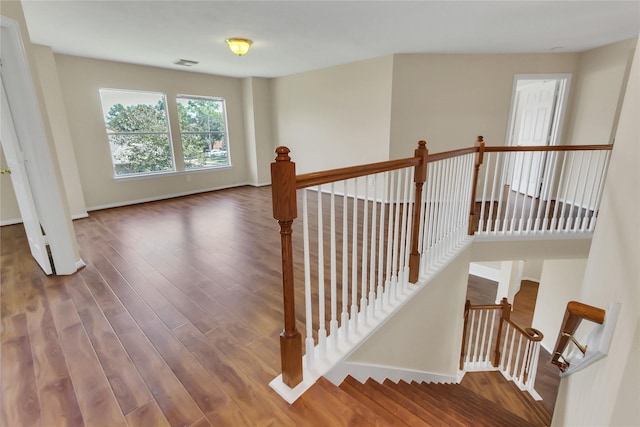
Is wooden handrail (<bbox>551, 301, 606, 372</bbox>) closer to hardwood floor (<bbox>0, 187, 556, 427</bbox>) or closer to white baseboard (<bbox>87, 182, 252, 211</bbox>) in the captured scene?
hardwood floor (<bbox>0, 187, 556, 427</bbox>)

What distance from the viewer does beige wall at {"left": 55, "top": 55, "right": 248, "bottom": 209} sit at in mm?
4465

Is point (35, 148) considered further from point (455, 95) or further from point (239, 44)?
point (455, 95)

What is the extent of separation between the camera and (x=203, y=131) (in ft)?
19.9

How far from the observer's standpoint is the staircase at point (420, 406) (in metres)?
1.38

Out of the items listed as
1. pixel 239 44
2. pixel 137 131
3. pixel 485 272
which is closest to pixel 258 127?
pixel 137 131

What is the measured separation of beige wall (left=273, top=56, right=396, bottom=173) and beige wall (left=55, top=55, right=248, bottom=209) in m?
1.24

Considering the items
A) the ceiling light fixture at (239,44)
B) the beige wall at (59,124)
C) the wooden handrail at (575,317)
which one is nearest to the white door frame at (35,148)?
the beige wall at (59,124)

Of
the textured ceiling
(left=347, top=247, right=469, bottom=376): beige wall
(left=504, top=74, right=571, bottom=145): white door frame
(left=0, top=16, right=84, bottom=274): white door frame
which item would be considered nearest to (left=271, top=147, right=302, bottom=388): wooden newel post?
(left=347, top=247, right=469, bottom=376): beige wall

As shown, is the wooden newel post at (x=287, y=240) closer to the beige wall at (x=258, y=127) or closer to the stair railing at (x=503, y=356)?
the stair railing at (x=503, y=356)

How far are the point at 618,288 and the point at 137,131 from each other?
20.0ft

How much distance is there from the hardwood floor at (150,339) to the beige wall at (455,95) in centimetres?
298

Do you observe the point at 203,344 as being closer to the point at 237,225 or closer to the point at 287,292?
the point at 287,292

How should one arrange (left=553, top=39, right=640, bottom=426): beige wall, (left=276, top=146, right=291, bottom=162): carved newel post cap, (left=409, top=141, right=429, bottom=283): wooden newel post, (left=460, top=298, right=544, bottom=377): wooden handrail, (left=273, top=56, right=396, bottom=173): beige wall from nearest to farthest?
(left=553, top=39, right=640, bottom=426): beige wall → (left=276, top=146, right=291, bottom=162): carved newel post cap → (left=409, top=141, right=429, bottom=283): wooden newel post → (left=460, top=298, right=544, bottom=377): wooden handrail → (left=273, top=56, right=396, bottom=173): beige wall

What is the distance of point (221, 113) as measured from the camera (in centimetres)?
631
